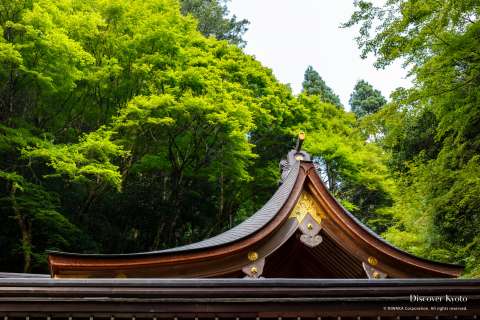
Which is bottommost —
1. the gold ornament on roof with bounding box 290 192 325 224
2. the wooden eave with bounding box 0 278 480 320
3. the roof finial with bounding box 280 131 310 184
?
the wooden eave with bounding box 0 278 480 320

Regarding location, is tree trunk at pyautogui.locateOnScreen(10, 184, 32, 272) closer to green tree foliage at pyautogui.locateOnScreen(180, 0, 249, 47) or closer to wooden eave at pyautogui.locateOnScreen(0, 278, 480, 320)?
wooden eave at pyautogui.locateOnScreen(0, 278, 480, 320)

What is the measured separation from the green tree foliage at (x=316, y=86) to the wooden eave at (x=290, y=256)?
24836 millimetres

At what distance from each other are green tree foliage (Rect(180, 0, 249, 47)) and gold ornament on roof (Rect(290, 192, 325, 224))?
79.1 feet

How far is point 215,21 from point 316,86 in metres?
8.02

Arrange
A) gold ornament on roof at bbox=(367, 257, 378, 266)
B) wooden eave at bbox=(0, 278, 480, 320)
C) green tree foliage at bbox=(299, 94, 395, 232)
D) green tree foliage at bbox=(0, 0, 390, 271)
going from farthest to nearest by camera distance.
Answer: green tree foliage at bbox=(299, 94, 395, 232), green tree foliage at bbox=(0, 0, 390, 271), gold ornament on roof at bbox=(367, 257, 378, 266), wooden eave at bbox=(0, 278, 480, 320)

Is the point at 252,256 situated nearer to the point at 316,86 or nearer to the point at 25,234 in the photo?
the point at 25,234

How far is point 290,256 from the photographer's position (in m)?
5.96

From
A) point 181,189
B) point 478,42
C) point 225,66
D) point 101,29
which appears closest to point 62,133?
point 101,29

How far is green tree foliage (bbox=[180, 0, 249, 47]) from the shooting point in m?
28.4

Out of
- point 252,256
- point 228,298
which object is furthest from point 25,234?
point 228,298

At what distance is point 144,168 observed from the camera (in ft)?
57.0

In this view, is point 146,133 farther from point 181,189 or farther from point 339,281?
point 339,281

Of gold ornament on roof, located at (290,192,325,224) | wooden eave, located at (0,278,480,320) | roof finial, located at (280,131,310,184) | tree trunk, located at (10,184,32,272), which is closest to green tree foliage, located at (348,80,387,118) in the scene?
tree trunk, located at (10,184,32,272)

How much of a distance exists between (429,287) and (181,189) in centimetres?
1461
